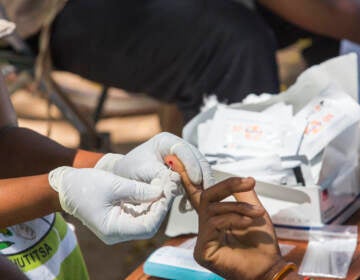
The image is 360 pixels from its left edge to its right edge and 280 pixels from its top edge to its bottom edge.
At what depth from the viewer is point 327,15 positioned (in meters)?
2.33

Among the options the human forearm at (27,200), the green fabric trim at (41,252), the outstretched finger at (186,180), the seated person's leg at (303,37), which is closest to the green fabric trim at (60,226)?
the green fabric trim at (41,252)

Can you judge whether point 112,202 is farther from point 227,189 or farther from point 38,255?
point 38,255

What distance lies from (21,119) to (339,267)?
2.39m

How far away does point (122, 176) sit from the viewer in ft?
4.30

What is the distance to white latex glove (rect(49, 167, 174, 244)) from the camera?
1233 millimetres

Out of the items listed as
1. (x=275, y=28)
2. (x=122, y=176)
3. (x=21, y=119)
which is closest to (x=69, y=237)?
(x=122, y=176)

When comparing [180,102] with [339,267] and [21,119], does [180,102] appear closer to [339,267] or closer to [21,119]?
[339,267]

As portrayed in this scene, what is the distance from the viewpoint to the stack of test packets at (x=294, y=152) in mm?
1606

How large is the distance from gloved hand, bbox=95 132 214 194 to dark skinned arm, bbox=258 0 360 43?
107 cm

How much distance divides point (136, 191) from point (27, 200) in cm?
20

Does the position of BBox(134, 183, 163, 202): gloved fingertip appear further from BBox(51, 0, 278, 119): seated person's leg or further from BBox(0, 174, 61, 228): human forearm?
BBox(51, 0, 278, 119): seated person's leg

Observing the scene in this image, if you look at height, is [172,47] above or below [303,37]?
above

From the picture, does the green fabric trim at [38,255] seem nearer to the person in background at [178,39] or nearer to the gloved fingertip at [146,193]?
the gloved fingertip at [146,193]

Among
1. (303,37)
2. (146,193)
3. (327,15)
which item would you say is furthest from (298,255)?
(303,37)
